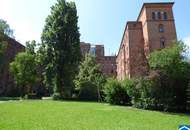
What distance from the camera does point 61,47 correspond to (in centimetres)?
4778

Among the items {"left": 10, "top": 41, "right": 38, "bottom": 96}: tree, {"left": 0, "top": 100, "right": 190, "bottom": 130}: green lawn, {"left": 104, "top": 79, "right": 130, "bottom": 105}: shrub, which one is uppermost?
{"left": 10, "top": 41, "right": 38, "bottom": 96}: tree

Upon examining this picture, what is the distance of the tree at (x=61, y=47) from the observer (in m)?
46.9

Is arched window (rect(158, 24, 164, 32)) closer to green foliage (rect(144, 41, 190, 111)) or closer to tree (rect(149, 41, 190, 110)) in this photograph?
tree (rect(149, 41, 190, 110))

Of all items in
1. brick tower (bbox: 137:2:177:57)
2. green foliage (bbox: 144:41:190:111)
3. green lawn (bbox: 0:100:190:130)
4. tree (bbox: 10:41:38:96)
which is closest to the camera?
green lawn (bbox: 0:100:190:130)

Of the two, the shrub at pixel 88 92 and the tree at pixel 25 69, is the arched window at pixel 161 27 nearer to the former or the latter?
the shrub at pixel 88 92

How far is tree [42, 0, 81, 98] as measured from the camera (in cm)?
4694

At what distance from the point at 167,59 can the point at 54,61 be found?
22871 mm

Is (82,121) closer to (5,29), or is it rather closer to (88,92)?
(88,92)

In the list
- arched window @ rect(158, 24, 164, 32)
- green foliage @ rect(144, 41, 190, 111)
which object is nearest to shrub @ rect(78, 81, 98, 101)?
arched window @ rect(158, 24, 164, 32)

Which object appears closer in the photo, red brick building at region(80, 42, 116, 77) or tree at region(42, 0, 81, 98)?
tree at region(42, 0, 81, 98)

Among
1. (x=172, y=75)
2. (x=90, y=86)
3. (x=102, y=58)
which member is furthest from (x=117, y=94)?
(x=102, y=58)

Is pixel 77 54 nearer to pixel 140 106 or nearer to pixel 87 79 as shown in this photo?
pixel 87 79

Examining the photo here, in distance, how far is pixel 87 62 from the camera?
60125mm

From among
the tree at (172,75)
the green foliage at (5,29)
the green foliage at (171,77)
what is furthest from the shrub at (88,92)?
the green foliage at (5,29)
